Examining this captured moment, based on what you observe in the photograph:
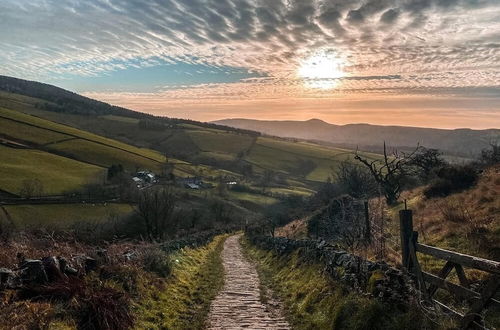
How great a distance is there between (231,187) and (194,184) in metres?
12.9

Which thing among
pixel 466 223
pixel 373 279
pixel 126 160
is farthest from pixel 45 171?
pixel 373 279

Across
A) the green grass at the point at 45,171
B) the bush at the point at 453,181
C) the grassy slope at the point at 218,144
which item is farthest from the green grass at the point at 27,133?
the bush at the point at 453,181

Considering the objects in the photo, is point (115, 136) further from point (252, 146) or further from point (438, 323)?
point (438, 323)

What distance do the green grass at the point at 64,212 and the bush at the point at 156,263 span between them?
154ft

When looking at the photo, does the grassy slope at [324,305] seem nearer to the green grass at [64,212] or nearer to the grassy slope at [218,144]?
the green grass at [64,212]

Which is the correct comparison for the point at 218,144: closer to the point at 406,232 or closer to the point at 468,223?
the point at 468,223

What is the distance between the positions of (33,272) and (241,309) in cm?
614

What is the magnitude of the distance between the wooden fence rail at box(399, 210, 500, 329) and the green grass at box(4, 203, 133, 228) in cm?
5511

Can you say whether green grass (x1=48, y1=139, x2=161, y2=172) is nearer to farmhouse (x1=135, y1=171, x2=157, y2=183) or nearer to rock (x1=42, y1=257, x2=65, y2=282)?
farmhouse (x1=135, y1=171, x2=157, y2=183)

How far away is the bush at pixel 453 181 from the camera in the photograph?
82.1 feet

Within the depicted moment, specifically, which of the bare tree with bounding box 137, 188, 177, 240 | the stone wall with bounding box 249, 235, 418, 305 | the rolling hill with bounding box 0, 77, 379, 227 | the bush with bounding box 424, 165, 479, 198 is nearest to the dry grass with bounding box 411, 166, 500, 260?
the bush with bounding box 424, 165, 479, 198

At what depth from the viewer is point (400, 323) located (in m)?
8.01

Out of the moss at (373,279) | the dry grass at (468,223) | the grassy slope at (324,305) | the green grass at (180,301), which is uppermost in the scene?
the dry grass at (468,223)

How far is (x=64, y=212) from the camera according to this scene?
67.2 metres
